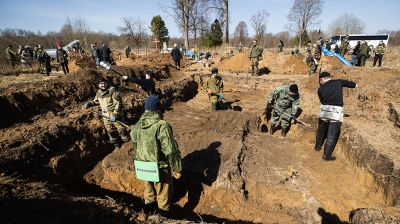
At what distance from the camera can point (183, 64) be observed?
17.8 m

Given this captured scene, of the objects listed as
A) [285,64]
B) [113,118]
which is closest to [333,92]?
[113,118]

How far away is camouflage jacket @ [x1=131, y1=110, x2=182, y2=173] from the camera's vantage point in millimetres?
3053

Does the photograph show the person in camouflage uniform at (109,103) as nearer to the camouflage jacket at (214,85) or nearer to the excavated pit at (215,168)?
the excavated pit at (215,168)

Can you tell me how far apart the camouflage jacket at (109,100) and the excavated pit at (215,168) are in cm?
99

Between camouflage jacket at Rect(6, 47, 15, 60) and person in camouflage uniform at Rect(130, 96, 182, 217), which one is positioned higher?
camouflage jacket at Rect(6, 47, 15, 60)

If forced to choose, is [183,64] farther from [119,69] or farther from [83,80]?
[83,80]

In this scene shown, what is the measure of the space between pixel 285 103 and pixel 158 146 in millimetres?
4358

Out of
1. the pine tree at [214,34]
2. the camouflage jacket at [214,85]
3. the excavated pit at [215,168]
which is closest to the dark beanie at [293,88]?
the excavated pit at [215,168]

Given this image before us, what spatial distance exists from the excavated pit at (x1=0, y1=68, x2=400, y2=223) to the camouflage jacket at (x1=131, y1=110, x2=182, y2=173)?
0.82m

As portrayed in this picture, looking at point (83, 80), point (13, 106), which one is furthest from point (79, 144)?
point (83, 80)

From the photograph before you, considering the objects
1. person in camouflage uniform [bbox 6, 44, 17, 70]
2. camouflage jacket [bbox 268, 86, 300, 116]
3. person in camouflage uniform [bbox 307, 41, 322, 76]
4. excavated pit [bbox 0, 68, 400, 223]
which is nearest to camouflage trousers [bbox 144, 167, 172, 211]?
excavated pit [bbox 0, 68, 400, 223]

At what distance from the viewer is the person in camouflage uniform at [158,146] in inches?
120

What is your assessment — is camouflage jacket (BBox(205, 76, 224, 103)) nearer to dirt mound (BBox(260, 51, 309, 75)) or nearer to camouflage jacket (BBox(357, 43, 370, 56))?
dirt mound (BBox(260, 51, 309, 75))

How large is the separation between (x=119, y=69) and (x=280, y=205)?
8.88m
